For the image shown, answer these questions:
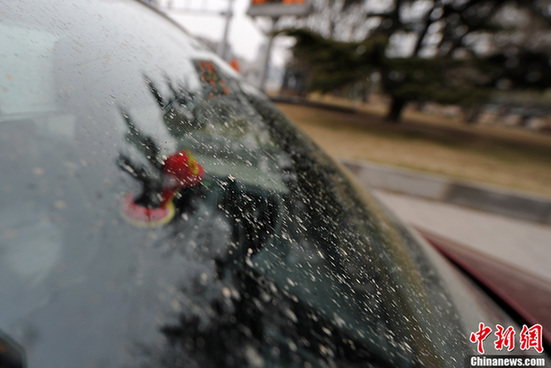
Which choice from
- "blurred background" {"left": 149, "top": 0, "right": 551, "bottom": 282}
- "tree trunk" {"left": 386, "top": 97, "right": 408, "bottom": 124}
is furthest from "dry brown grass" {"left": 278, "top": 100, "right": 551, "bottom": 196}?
"tree trunk" {"left": 386, "top": 97, "right": 408, "bottom": 124}

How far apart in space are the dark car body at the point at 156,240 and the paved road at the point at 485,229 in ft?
11.3

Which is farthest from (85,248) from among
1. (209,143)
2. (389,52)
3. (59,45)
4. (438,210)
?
(389,52)

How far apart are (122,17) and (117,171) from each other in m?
0.73

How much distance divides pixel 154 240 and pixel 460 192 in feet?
19.0

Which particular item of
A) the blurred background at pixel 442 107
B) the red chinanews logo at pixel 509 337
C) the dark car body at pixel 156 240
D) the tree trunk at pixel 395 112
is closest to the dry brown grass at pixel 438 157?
the blurred background at pixel 442 107

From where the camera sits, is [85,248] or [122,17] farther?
[122,17]

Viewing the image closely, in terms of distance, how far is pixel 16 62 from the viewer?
0.56 metres

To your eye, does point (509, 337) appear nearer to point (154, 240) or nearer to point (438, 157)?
point (154, 240)

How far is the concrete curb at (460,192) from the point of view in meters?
4.98

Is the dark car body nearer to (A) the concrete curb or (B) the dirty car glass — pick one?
(B) the dirty car glass

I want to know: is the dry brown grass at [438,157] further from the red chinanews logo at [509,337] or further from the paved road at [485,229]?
the red chinanews logo at [509,337]

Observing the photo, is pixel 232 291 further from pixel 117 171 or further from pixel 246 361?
pixel 117 171

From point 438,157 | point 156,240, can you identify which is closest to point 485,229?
point 438,157

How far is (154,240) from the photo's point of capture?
1.36 feet
